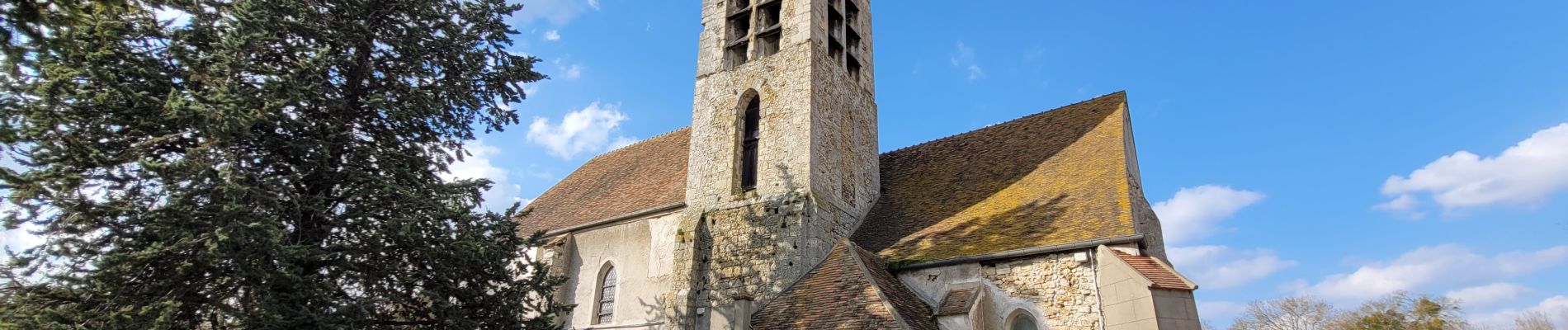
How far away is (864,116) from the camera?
16141 millimetres

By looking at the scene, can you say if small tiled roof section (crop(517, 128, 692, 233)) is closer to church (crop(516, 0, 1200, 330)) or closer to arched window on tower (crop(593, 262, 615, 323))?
church (crop(516, 0, 1200, 330))

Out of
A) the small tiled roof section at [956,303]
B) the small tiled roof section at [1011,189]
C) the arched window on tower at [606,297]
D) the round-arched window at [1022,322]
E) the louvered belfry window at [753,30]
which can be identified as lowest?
the round-arched window at [1022,322]

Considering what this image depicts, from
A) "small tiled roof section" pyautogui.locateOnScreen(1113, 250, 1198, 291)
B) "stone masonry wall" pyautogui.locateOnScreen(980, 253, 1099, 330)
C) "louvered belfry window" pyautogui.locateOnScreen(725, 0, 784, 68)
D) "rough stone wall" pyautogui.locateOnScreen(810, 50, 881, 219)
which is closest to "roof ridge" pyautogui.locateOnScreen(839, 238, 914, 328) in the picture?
"stone masonry wall" pyautogui.locateOnScreen(980, 253, 1099, 330)

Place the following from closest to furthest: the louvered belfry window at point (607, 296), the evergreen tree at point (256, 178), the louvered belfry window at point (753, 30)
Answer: the evergreen tree at point (256, 178), the louvered belfry window at point (607, 296), the louvered belfry window at point (753, 30)

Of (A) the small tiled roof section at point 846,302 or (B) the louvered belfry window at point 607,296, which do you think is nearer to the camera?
(A) the small tiled roof section at point 846,302

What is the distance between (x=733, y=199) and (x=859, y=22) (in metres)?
5.70

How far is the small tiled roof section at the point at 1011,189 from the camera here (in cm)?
1128

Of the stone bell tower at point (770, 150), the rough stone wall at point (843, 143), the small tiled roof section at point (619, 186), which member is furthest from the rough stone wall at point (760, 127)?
the small tiled roof section at point (619, 186)

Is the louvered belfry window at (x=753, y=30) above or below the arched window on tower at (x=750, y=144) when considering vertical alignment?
above

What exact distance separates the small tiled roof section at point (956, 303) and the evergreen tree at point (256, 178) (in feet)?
17.0

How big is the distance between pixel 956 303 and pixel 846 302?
5.76 feet

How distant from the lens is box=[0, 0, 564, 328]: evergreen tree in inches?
293

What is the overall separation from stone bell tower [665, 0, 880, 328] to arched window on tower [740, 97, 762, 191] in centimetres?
2

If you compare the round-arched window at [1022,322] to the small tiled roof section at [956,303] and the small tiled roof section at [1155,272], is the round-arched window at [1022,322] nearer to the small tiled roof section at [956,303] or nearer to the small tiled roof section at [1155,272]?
the small tiled roof section at [956,303]
